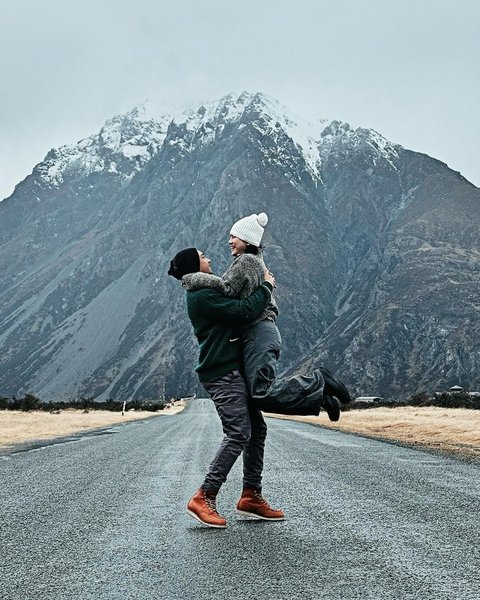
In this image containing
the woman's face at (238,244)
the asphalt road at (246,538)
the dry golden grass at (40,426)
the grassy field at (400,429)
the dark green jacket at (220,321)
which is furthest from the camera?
the dry golden grass at (40,426)

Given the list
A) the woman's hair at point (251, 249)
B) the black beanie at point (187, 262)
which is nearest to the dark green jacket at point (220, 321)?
the black beanie at point (187, 262)

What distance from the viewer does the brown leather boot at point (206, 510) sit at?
5438 millimetres

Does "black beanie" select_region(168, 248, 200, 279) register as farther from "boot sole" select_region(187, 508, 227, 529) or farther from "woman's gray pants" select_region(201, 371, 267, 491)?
"boot sole" select_region(187, 508, 227, 529)

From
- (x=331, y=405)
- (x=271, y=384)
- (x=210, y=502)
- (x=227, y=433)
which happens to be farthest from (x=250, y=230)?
(x=210, y=502)

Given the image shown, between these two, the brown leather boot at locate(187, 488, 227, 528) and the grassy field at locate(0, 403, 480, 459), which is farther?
the grassy field at locate(0, 403, 480, 459)

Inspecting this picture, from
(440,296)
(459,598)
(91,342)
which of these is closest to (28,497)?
(459,598)

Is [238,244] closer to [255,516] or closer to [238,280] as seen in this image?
[238,280]

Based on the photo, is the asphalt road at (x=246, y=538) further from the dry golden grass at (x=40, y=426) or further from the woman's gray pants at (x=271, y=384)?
the dry golden grass at (x=40, y=426)

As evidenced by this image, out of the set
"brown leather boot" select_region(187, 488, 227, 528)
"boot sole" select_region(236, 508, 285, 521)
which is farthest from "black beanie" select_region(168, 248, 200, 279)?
"boot sole" select_region(236, 508, 285, 521)

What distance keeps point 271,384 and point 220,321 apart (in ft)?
2.30

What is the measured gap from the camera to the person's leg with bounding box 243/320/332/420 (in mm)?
5613

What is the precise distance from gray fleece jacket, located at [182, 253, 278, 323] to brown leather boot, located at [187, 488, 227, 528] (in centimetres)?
155

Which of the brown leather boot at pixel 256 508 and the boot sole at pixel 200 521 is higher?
the brown leather boot at pixel 256 508

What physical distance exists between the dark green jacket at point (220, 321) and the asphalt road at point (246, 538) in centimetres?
135
